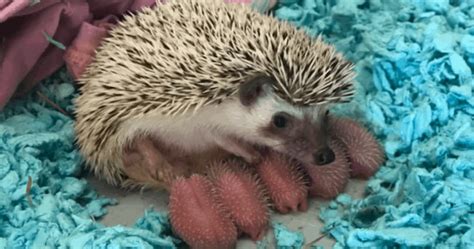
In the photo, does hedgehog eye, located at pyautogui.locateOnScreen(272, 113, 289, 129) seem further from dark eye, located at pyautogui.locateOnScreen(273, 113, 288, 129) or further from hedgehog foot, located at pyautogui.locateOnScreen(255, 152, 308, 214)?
hedgehog foot, located at pyautogui.locateOnScreen(255, 152, 308, 214)

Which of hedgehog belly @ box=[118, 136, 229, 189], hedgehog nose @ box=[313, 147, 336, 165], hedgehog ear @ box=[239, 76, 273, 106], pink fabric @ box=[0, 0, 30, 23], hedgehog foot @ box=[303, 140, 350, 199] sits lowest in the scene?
hedgehog foot @ box=[303, 140, 350, 199]

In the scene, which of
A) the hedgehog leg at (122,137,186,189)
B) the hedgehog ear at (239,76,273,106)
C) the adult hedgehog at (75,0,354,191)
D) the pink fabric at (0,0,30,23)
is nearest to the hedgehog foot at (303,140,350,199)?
the adult hedgehog at (75,0,354,191)

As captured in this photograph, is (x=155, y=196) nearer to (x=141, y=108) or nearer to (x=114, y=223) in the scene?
(x=114, y=223)

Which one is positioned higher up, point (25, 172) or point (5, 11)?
point (5, 11)

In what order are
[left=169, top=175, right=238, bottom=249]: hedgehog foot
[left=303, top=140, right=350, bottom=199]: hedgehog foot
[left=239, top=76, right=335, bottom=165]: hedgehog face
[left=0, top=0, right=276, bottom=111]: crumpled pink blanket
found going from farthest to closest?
1. [left=0, top=0, right=276, bottom=111]: crumpled pink blanket
2. [left=303, top=140, right=350, bottom=199]: hedgehog foot
3. [left=239, top=76, right=335, bottom=165]: hedgehog face
4. [left=169, top=175, right=238, bottom=249]: hedgehog foot

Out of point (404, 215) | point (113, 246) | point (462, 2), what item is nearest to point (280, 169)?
point (404, 215)

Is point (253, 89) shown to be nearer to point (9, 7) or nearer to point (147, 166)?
point (147, 166)

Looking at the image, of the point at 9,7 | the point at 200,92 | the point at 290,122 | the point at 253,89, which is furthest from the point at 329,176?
the point at 9,7

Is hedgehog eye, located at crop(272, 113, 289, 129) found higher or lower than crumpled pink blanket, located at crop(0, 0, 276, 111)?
lower
